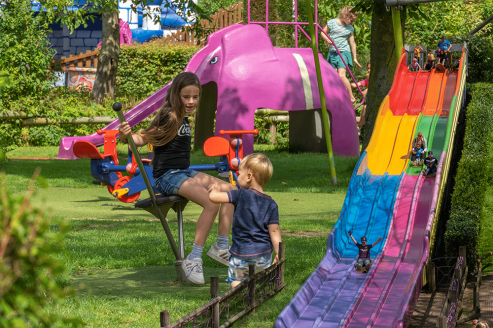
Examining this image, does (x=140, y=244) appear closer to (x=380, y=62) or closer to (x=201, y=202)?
(x=201, y=202)

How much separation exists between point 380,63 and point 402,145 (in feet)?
11.3

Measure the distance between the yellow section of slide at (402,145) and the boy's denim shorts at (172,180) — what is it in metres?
3.73

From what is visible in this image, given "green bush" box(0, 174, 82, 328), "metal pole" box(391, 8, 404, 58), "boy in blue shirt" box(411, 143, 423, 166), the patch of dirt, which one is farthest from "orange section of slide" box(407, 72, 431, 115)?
"green bush" box(0, 174, 82, 328)

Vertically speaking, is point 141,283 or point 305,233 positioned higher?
point 141,283

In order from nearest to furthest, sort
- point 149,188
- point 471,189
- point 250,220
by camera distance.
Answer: point 250,220, point 149,188, point 471,189

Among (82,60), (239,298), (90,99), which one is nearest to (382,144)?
(239,298)

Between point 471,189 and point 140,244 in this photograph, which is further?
point 140,244

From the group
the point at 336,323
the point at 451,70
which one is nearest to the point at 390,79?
the point at 451,70

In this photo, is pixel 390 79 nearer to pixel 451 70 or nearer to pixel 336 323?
pixel 451 70

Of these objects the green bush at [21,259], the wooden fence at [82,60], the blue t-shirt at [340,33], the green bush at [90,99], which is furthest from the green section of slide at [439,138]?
the wooden fence at [82,60]

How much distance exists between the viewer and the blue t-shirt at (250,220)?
4599 mm

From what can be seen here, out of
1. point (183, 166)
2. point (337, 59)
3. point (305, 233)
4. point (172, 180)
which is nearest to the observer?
point (172, 180)

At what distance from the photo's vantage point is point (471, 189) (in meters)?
6.09

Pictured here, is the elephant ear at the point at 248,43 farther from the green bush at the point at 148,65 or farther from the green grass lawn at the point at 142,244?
the green bush at the point at 148,65
